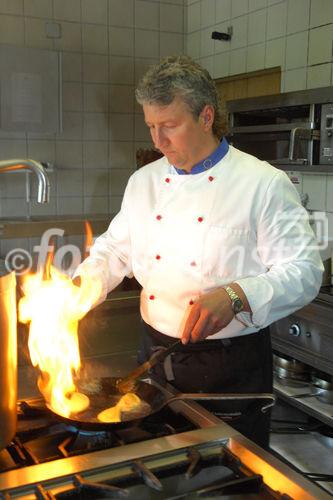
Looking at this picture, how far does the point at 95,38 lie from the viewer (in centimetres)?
404

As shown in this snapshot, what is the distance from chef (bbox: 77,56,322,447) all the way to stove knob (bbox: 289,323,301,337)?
3.66 ft

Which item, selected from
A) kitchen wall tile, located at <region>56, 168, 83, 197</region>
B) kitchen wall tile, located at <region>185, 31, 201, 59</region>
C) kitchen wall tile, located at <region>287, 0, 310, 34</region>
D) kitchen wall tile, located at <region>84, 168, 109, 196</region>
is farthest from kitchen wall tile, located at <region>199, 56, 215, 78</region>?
kitchen wall tile, located at <region>56, 168, 83, 197</region>

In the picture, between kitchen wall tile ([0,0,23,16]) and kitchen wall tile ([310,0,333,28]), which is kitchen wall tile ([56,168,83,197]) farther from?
kitchen wall tile ([310,0,333,28])

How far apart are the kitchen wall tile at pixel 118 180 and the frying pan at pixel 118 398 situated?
310 cm

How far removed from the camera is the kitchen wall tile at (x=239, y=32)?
360 centimetres

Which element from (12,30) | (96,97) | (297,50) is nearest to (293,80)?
(297,50)

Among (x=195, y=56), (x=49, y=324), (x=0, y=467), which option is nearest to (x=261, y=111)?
(x=195, y=56)

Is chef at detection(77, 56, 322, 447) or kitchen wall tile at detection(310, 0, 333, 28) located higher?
kitchen wall tile at detection(310, 0, 333, 28)

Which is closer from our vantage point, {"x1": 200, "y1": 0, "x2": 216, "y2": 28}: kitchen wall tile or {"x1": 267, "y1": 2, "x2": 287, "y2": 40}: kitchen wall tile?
{"x1": 267, "y1": 2, "x2": 287, "y2": 40}: kitchen wall tile

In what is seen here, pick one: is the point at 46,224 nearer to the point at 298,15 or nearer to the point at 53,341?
the point at 298,15

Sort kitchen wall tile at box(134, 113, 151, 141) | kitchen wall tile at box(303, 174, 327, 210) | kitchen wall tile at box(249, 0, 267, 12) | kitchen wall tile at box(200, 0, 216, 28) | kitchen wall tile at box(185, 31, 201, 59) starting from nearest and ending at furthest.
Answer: kitchen wall tile at box(303, 174, 327, 210) → kitchen wall tile at box(249, 0, 267, 12) → kitchen wall tile at box(200, 0, 216, 28) → kitchen wall tile at box(185, 31, 201, 59) → kitchen wall tile at box(134, 113, 151, 141)

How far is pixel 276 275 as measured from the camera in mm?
1395

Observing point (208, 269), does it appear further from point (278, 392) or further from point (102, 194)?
point (102, 194)

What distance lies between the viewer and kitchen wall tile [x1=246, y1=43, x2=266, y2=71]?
11.4ft
